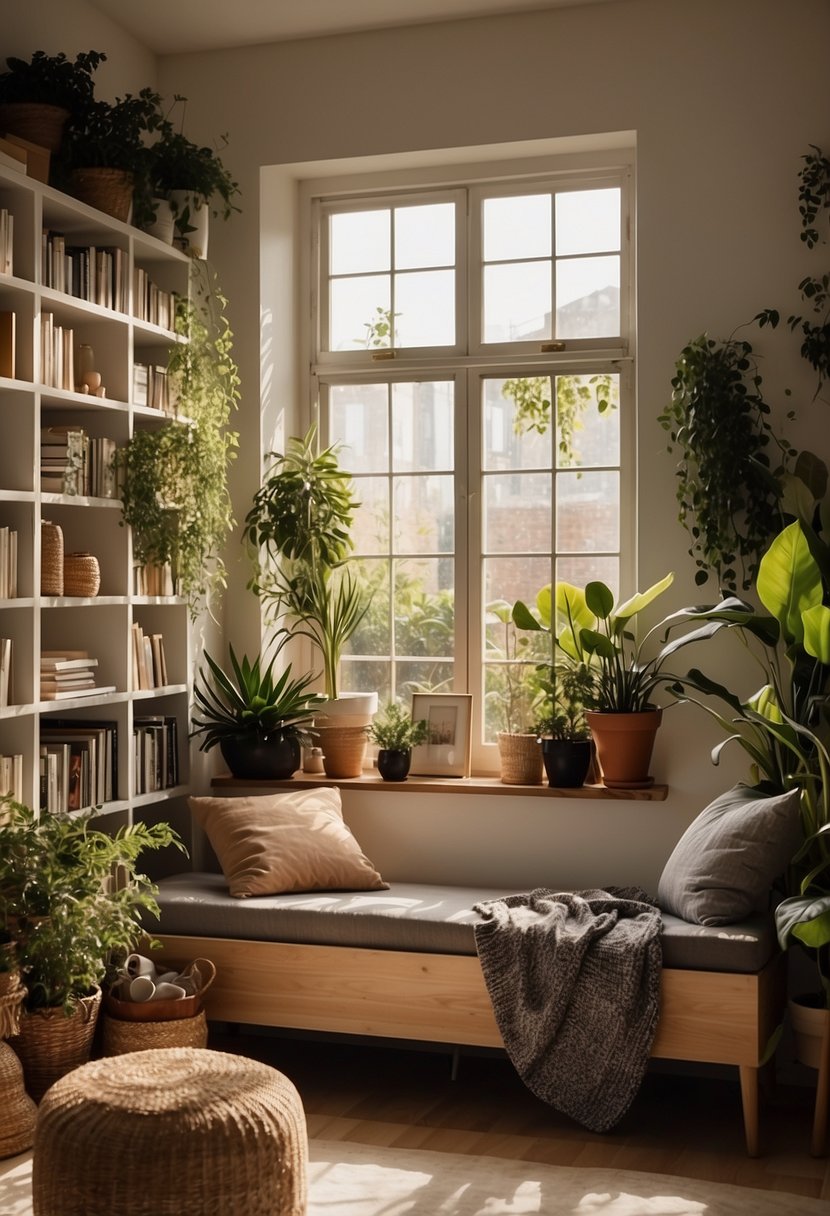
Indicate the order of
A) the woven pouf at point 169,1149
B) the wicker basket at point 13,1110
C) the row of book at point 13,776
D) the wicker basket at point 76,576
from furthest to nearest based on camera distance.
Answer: the wicker basket at point 76,576 < the row of book at point 13,776 < the wicker basket at point 13,1110 < the woven pouf at point 169,1149

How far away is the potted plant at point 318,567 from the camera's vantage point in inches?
189

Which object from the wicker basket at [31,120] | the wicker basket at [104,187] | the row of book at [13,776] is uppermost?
the wicker basket at [31,120]

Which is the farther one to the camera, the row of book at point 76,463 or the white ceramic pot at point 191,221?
the white ceramic pot at point 191,221

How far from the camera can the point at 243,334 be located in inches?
193

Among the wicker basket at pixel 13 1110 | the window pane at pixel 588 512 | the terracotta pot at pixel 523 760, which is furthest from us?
the window pane at pixel 588 512

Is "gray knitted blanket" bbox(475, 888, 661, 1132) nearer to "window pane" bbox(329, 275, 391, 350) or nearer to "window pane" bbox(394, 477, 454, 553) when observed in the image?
"window pane" bbox(394, 477, 454, 553)

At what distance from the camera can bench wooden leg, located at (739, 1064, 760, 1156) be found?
3.54m

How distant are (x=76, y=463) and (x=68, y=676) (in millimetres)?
648

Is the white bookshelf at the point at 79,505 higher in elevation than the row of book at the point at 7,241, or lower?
lower

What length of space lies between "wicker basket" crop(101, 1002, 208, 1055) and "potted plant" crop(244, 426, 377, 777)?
4.02 feet

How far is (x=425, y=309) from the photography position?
5.04 metres

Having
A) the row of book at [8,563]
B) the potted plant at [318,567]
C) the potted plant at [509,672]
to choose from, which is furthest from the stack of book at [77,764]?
the potted plant at [509,672]

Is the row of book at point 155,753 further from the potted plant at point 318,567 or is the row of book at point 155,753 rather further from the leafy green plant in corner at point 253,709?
the potted plant at point 318,567

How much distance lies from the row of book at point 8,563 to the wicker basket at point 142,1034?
126 cm
